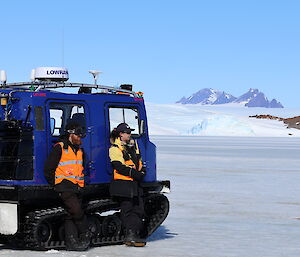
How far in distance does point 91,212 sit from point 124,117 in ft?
4.71

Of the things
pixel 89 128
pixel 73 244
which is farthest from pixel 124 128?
pixel 73 244

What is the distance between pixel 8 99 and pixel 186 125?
108108 mm

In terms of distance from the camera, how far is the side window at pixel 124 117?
10266mm

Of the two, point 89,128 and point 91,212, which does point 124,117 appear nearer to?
point 89,128

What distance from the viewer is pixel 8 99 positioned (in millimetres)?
9352

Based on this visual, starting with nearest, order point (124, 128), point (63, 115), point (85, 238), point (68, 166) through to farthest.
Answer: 1. point (68, 166)
2. point (85, 238)
3. point (124, 128)
4. point (63, 115)

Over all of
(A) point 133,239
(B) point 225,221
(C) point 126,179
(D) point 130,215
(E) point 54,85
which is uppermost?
(E) point 54,85

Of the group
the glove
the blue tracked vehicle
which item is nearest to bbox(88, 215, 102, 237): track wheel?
the blue tracked vehicle

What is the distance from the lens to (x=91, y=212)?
10.0 metres

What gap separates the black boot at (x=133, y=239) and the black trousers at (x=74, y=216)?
65 cm

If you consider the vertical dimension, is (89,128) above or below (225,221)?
above

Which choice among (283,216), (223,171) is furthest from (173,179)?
(283,216)

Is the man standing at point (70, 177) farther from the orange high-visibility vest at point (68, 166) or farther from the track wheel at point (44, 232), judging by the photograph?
the track wheel at point (44, 232)

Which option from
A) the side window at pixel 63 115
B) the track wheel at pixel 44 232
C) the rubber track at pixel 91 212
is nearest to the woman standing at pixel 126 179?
the rubber track at pixel 91 212
